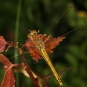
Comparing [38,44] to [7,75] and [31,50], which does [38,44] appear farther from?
[7,75]

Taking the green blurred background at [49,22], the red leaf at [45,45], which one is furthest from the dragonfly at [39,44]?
the green blurred background at [49,22]

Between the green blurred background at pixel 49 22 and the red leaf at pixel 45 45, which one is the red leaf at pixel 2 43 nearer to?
the red leaf at pixel 45 45

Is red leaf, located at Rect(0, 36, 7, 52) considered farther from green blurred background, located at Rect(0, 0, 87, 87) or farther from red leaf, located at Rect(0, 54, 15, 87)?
green blurred background, located at Rect(0, 0, 87, 87)

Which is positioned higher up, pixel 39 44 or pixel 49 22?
pixel 49 22

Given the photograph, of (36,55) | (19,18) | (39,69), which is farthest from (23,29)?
(36,55)

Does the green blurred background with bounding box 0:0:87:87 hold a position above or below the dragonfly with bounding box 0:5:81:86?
above

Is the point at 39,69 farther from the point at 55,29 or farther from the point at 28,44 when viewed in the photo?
the point at 28,44

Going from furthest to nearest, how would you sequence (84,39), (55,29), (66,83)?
1. (84,39)
2. (66,83)
3. (55,29)

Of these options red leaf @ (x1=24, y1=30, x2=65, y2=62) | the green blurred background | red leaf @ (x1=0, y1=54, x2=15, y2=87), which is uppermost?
the green blurred background

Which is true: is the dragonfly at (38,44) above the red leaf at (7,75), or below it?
above

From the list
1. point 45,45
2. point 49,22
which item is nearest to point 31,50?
point 45,45

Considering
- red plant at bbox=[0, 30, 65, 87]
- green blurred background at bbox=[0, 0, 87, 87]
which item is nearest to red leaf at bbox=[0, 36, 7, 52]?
red plant at bbox=[0, 30, 65, 87]
